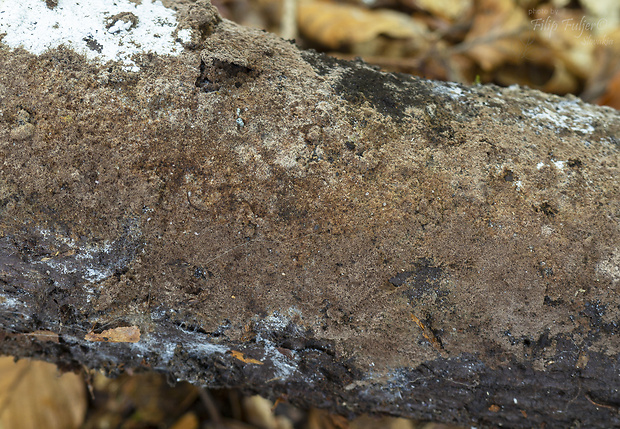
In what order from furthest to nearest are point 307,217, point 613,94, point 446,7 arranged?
point 446,7
point 613,94
point 307,217

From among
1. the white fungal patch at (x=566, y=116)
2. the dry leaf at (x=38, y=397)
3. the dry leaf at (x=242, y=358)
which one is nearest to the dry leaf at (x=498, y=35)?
the white fungal patch at (x=566, y=116)

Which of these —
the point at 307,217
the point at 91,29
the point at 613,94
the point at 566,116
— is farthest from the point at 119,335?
the point at 613,94

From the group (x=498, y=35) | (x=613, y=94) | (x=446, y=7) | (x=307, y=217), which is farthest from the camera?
(x=446, y=7)

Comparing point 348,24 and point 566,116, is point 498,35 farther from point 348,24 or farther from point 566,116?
point 566,116

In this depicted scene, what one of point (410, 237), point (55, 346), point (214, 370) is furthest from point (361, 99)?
point (55, 346)

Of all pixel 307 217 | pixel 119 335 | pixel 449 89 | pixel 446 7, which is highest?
pixel 446 7

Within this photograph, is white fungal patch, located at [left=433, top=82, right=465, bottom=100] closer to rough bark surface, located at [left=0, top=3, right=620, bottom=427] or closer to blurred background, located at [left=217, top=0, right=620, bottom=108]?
rough bark surface, located at [left=0, top=3, right=620, bottom=427]
